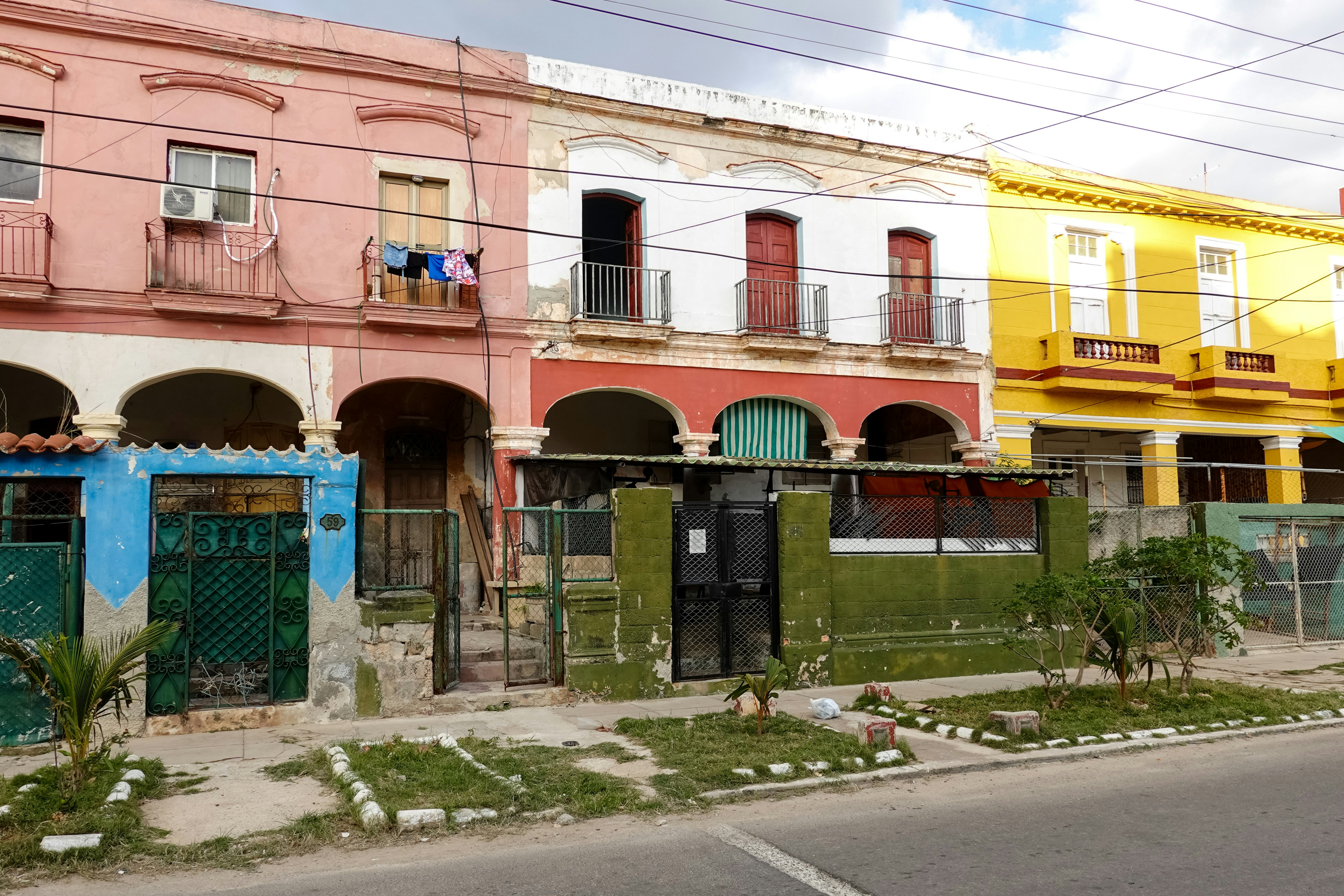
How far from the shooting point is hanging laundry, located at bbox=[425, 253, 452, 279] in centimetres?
1499

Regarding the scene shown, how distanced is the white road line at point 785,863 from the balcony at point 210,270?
36.5 ft

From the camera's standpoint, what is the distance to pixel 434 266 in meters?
15.1

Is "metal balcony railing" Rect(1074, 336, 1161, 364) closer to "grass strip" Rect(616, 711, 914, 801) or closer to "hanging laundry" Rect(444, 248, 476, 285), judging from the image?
"hanging laundry" Rect(444, 248, 476, 285)

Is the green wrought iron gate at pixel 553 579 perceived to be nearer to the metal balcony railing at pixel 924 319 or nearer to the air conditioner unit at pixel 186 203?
the air conditioner unit at pixel 186 203

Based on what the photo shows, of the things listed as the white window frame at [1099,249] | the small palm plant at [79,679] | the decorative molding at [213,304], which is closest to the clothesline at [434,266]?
the decorative molding at [213,304]

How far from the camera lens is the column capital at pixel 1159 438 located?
20484mm

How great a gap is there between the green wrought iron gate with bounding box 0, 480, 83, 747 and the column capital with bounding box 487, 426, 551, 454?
730 cm

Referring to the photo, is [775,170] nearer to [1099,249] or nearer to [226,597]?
[1099,249]

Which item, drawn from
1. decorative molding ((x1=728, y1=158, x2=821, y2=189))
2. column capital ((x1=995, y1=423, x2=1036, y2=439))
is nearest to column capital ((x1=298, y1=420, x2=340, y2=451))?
decorative molding ((x1=728, y1=158, x2=821, y2=189))

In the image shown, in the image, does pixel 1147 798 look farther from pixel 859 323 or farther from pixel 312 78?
pixel 312 78

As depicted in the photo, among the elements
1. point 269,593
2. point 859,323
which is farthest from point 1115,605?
point 859,323

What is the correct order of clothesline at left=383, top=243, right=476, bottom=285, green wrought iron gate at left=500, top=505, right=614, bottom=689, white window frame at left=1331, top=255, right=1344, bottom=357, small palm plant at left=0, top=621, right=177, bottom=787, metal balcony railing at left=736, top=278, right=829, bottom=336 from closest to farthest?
small palm plant at left=0, top=621, right=177, bottom=787
green wrought iron gate at left=500, top=505, right=614, bottom=689
clothesline at left=383, top=243, right=476, bottom=285
metal balcony railing at left=736, top=278, right=829, bottom=336
white window frame at left=1331, top=255, right=1344, bottom=357

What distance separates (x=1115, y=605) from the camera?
980 centimetres

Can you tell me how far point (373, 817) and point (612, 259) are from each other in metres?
12.7
